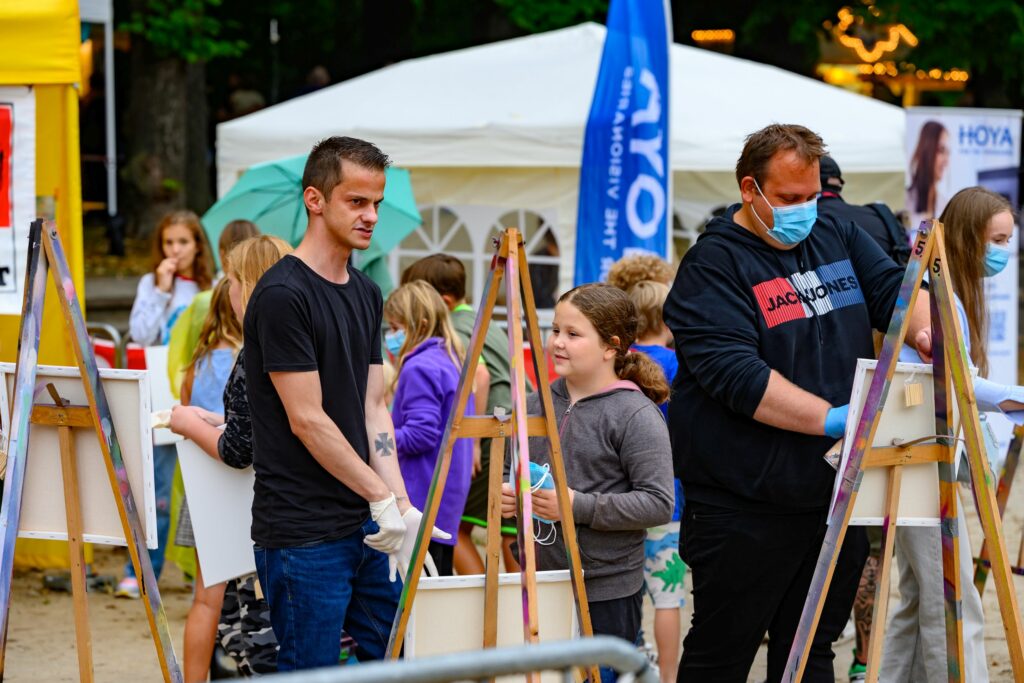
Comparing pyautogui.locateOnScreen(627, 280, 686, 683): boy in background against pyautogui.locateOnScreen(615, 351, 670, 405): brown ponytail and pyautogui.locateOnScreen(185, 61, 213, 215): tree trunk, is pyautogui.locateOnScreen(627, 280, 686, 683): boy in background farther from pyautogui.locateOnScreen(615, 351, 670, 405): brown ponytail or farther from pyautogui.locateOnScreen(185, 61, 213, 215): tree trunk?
pyautogui.locateOnScreen(185, 61, 213, 215): tree trunk

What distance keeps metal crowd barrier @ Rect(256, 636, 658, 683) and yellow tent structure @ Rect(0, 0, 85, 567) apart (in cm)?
451

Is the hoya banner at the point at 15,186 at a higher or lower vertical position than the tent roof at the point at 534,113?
lower

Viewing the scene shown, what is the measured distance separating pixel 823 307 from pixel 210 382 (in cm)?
259

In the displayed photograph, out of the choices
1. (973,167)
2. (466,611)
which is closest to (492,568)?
(466,611)

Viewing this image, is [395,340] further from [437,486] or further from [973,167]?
[973,167]

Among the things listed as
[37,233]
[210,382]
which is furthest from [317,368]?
[210,382]

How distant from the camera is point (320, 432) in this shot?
352cm

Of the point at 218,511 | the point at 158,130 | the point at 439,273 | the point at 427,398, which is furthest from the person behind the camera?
the point at 158,130

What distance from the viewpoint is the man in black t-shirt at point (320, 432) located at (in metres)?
3.53

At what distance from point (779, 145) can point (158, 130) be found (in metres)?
13.4

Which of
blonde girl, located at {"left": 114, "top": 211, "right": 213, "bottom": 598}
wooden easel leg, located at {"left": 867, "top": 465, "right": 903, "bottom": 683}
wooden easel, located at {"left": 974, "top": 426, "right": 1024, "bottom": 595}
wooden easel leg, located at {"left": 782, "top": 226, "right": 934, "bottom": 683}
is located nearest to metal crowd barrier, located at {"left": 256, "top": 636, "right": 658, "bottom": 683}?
wooden easel leg, located at {"left": 782, "top": 226, "right": 934, "bottom": 683}

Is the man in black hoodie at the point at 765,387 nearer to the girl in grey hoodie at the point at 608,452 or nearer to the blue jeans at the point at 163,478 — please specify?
the girl in grey hoodie at the point at 608,452

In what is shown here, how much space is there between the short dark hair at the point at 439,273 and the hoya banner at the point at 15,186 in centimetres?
174

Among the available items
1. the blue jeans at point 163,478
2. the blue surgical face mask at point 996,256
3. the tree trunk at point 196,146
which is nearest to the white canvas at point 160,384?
the blue jeans at point 163,478
